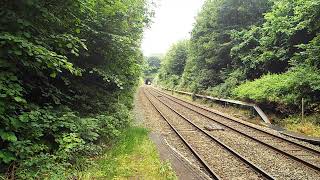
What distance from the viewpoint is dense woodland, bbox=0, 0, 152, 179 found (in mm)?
5008

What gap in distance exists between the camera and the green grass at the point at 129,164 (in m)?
6.91

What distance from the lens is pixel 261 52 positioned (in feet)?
75.7

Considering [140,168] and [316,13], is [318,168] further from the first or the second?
[316,13]

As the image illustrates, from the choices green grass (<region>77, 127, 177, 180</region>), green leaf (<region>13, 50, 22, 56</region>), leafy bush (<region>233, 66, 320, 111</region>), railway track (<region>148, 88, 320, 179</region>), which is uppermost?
leafy bush (<region>233, 66, 320, 111</region>)

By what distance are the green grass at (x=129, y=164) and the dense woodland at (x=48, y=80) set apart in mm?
421

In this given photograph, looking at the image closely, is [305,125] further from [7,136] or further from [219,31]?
[219,31]

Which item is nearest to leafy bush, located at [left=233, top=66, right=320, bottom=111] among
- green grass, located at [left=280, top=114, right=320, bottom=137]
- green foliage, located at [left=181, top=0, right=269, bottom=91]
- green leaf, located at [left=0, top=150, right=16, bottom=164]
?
green grass, located at [left=280, top=114, right=320, bottom=137]

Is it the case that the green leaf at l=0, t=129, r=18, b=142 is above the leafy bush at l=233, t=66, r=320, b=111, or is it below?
below

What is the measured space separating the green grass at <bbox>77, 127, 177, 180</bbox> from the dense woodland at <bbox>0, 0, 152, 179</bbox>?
0.42 metres

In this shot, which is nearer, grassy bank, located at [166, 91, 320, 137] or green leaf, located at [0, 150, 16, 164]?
green leaf, located at [0, 150, 16, 164]

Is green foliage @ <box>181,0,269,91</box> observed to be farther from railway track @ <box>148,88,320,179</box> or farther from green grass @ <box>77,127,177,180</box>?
green grass @ <box>77,127,177,180</box>

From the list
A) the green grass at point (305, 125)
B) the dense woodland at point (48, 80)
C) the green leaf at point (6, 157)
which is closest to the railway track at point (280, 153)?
the green grass at point (305, 125)

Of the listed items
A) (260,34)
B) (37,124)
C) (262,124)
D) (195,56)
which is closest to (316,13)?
(262,124)

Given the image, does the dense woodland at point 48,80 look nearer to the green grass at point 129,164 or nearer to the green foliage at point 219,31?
the green grass at point 129,164
